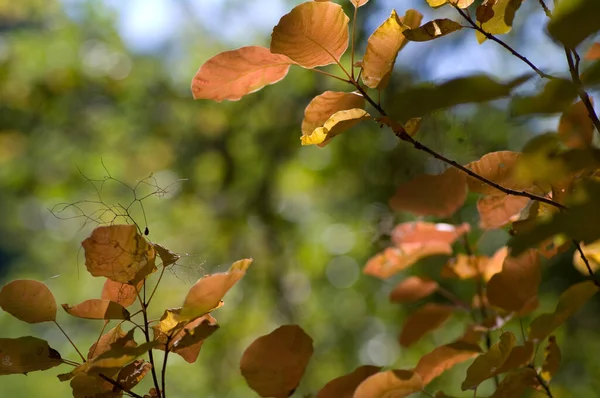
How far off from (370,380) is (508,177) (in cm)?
18

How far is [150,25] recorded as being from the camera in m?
2.62

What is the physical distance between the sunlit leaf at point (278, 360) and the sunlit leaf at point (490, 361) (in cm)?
12

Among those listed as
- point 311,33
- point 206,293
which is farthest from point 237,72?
point 206,293

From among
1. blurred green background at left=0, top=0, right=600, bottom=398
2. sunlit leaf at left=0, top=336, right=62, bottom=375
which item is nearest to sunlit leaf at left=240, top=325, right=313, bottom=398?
sunlit leaf at left=0, top=336, right=62, bottom=375

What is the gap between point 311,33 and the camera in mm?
409

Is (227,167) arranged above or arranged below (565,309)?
below

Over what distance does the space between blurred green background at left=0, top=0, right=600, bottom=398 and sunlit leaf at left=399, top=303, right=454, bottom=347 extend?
2.54ft

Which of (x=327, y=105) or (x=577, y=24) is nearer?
(x=577, y=24)

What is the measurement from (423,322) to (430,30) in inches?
16.4

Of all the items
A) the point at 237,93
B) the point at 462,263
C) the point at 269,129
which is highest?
the point at 237,93

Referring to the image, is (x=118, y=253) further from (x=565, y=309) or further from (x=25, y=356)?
(x=565, y=309)

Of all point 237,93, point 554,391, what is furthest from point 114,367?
point 554,391

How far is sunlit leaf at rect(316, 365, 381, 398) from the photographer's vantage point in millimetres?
481

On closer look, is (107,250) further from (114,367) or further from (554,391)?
(554,391)
